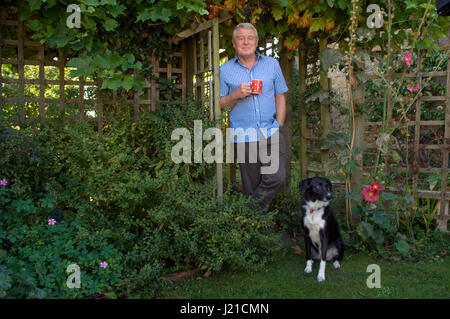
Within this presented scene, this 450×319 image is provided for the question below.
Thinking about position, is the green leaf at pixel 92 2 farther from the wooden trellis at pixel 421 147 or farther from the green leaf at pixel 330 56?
the wooden trellis at pixel 421 147

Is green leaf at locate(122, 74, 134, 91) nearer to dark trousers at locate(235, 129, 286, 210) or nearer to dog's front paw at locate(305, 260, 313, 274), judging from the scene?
dark trousers at locate(235, 129, 286, 210)

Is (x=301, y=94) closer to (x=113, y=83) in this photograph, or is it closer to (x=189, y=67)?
(x=189, y=67)

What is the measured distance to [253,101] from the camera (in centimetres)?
347

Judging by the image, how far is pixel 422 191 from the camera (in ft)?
12.9

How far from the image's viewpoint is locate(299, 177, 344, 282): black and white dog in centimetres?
297

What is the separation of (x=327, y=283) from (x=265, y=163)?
3.90 feet

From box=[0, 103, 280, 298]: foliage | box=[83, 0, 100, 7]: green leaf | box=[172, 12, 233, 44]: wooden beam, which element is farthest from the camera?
box=[172, 12, 233, 44]: wooden beam

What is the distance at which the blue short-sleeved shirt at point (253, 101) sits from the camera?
11.4ft

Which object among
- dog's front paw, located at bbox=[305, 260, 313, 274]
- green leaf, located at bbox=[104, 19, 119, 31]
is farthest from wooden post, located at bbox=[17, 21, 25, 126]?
dog's front paw, located at bbox=[305, 260, 313, 274]

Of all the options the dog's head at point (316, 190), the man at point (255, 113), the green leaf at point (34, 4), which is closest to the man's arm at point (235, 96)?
the man at point (255, 113)

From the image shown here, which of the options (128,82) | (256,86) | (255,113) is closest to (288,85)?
(255,113)
